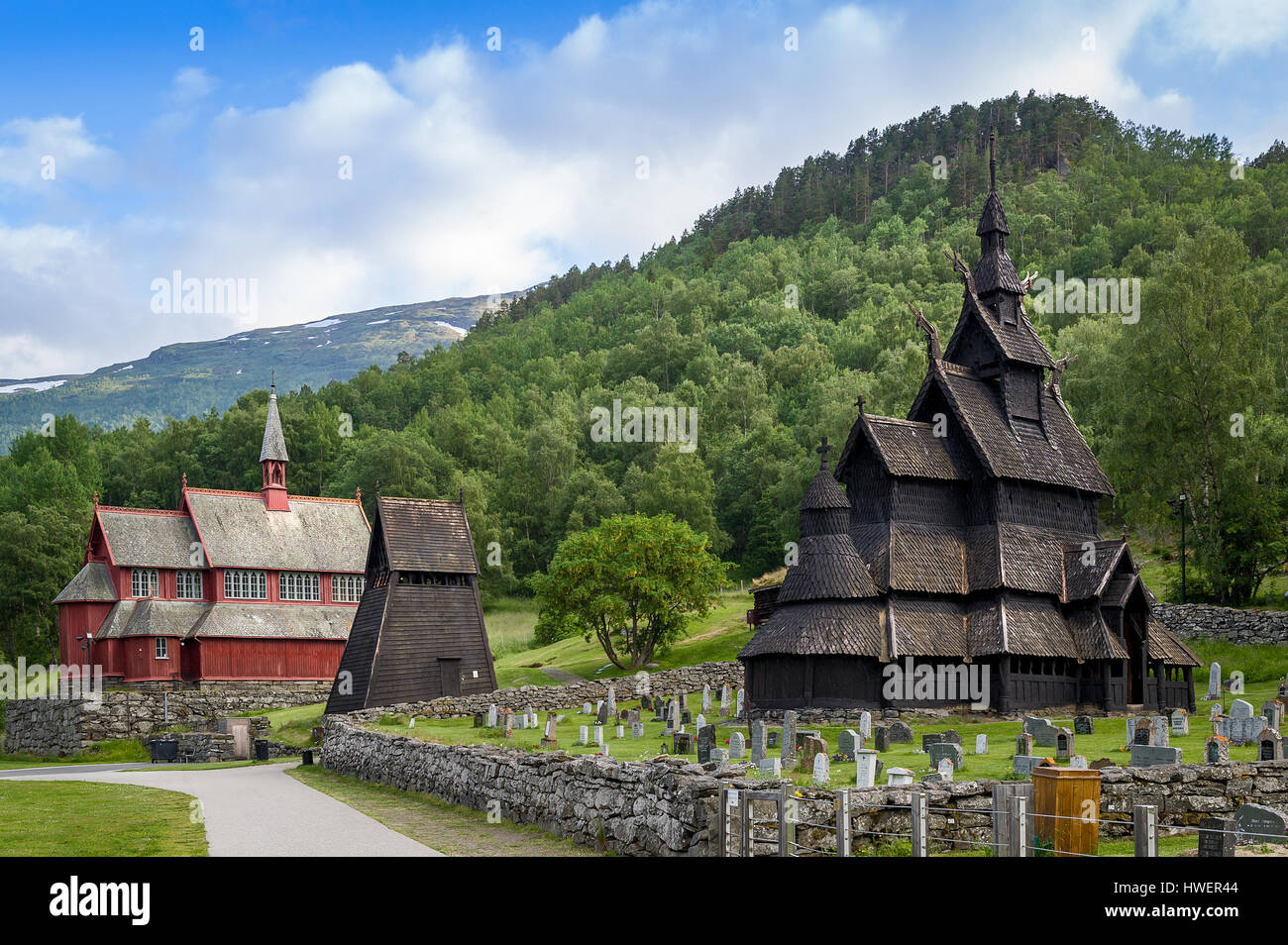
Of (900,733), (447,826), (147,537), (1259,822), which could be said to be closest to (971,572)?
(900,733)

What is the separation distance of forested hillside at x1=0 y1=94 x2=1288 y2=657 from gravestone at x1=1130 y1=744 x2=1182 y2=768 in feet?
120

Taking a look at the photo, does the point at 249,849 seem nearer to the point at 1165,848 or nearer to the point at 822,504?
the point at 1165,848

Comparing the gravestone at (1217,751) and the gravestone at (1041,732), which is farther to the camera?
the gravestone at (1041,732)

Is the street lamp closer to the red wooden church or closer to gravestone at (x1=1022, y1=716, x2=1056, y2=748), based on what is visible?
gravestone at (x1=1022, y1=716, x2=1056, y2=748)

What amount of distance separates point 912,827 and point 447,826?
36.0ft

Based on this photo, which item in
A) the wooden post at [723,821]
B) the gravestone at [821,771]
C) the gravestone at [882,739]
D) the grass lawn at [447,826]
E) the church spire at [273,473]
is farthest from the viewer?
the church spire at [273,473]

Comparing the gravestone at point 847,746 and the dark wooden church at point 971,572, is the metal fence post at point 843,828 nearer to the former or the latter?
the gravestone at point 847,746

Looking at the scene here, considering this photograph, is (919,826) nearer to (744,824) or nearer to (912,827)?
(912,827)

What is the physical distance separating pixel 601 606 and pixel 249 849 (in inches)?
1585

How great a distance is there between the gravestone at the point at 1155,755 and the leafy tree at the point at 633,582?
38500 mm

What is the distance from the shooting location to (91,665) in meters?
60.2

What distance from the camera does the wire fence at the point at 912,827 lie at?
45.9 feet

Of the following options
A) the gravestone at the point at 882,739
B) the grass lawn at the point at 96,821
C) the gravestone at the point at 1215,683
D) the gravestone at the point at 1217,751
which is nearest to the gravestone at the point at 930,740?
the gravestone at the point at 882,739

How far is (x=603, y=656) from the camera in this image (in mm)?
66375
